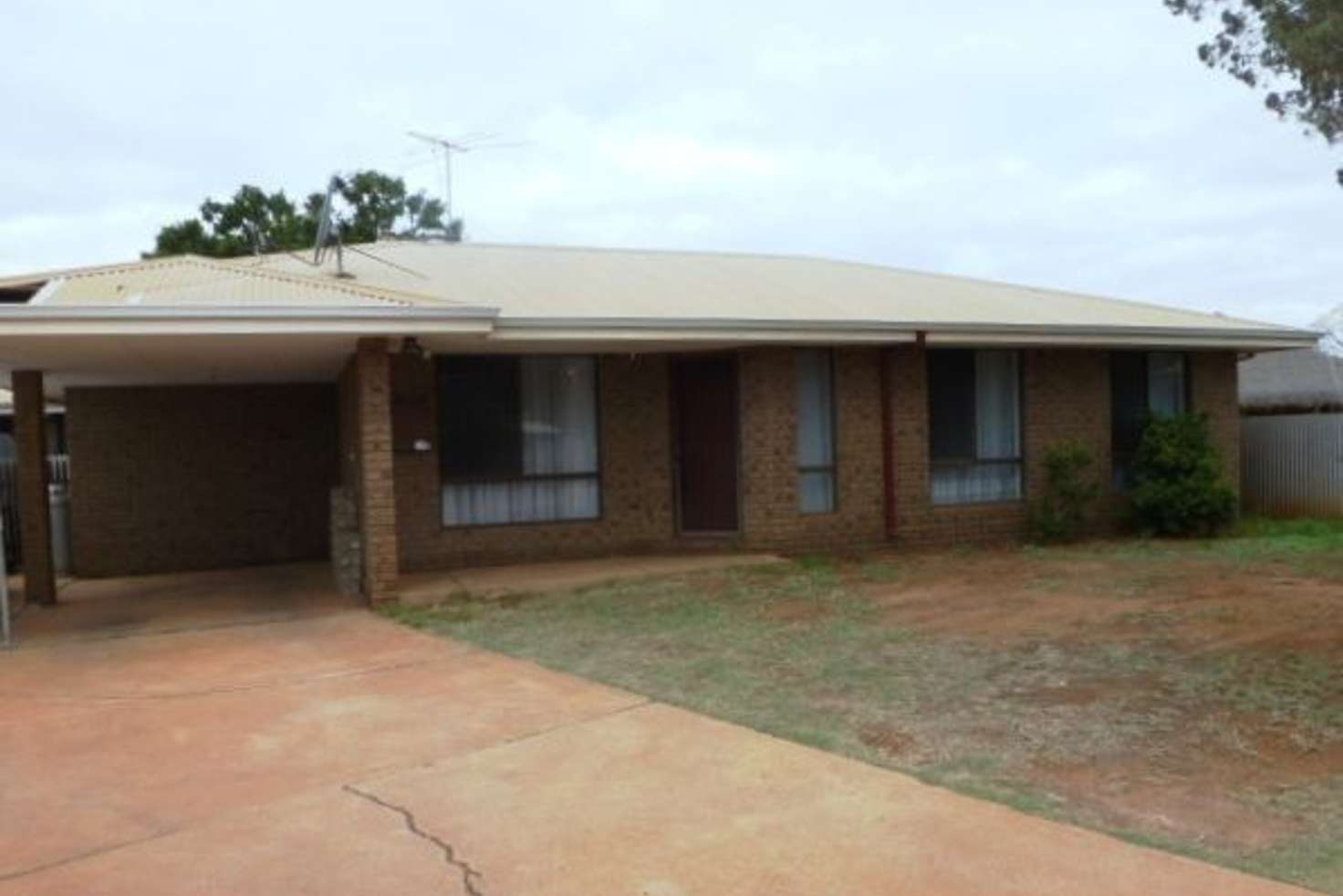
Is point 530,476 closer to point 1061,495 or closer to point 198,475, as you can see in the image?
point 198,475

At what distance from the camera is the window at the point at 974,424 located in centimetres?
1430

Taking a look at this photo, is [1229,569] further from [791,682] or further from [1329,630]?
[791,682]

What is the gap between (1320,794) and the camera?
4.82 meters

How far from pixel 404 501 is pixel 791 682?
648 cm

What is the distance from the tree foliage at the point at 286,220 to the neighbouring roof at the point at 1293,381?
2069 centimetres

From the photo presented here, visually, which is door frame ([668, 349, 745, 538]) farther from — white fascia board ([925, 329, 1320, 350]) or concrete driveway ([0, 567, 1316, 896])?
concrete driveway ([0, 567, 1316, 896])

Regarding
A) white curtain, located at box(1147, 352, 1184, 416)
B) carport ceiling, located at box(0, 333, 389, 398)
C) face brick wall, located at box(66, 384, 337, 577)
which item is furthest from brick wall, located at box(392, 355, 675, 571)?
white curtain, located at box(1147, 352, 1184, 416)

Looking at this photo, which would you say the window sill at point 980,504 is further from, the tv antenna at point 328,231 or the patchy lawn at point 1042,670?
the tv antenna at point 328,231

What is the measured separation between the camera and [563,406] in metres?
13.2

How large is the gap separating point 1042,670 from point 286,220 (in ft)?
102

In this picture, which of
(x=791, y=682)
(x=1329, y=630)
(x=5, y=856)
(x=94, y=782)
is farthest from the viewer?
(x=1329, y=630)

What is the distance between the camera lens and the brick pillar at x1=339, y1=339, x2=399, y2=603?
10.3 metres

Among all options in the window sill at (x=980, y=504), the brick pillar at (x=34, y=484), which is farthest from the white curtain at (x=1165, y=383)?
the brick pillar at (x=34, y=484)

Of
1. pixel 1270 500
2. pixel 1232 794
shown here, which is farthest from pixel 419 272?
pixel 1270 500
